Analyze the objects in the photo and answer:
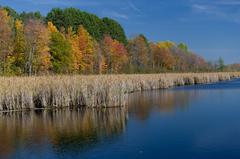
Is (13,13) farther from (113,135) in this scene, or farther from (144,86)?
(113,135)

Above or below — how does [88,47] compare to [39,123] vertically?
above

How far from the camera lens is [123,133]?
991 cm

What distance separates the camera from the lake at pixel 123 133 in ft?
26.1

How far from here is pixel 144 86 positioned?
26.7 metres

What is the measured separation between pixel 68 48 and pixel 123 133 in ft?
95.9

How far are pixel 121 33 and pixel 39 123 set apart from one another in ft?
174

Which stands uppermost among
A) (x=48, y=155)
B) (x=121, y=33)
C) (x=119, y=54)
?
(x=121, y=33)

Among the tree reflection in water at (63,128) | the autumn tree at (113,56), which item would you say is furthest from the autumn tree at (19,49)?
the tree reflection in water at (63,128)

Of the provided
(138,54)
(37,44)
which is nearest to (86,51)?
(37,44)

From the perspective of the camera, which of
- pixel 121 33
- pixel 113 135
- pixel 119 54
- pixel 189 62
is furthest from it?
pixel 189 62

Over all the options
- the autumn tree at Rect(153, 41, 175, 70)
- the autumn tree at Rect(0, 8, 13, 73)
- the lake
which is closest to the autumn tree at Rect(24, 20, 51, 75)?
the autumn tree at Rect(0, 8, 13, 73)

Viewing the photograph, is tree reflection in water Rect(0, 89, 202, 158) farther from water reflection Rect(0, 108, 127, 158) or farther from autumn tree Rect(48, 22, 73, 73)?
autumn tree Rect(48, 22, 73, 73)

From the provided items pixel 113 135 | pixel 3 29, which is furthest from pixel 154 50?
pixel 113 135

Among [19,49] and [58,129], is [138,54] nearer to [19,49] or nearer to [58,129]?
[19,49]
